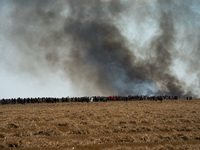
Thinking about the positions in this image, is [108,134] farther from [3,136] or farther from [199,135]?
[3,136]

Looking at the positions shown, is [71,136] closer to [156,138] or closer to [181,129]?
[156,138]

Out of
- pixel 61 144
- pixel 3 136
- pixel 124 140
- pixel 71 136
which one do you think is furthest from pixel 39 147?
pixel 124 140

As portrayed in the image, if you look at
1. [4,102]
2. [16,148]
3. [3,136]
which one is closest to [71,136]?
[16,148]

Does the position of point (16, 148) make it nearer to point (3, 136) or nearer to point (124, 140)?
point (3, 136)

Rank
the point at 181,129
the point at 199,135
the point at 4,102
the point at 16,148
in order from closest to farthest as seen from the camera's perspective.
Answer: the point at 16,148 < the point at 199,135 < the point at 181,129 < the point at 4,102

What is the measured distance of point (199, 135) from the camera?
1393 cm

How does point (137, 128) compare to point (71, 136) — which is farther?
point (137, 128)

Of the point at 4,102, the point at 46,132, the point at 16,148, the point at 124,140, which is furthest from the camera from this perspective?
the point at 4,102

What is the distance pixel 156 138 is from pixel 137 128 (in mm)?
3337

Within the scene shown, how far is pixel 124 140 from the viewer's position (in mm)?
12812

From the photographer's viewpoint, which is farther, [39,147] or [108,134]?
[108,134]

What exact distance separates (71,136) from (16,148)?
4.16m

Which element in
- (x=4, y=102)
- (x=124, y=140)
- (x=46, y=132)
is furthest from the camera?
(x=4, y=102)

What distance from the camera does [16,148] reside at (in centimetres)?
1141
